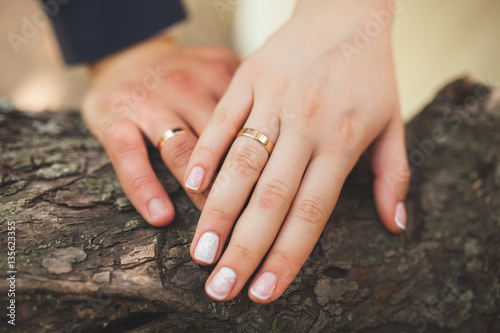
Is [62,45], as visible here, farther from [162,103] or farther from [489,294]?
[489,294]

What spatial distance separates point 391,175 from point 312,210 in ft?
Answer: 1.58

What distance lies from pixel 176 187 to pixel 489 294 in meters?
1.34

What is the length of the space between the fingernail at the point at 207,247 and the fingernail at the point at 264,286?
0.16 m

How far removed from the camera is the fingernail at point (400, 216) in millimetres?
1238

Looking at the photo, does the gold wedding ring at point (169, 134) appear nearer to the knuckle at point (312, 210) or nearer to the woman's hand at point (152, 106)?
the woman's hand at point (152, 106)

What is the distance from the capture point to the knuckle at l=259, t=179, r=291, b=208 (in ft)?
3.36

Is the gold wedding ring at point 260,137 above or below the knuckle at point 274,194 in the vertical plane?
above

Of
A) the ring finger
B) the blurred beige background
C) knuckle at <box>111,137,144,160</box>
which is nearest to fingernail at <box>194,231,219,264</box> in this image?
the ring finger

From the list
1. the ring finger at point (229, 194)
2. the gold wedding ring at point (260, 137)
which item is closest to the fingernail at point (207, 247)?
the ring finger at point (229, 194)

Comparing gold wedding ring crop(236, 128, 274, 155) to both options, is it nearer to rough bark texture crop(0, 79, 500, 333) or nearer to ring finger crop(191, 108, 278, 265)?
ring finger crop(191, 108, 278, 265)

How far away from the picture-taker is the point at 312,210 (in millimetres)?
1050

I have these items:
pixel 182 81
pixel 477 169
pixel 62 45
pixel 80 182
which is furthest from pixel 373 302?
pixel 62 45

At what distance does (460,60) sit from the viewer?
2.32 metres

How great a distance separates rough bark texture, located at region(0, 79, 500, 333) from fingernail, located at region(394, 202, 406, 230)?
0.21 feet
